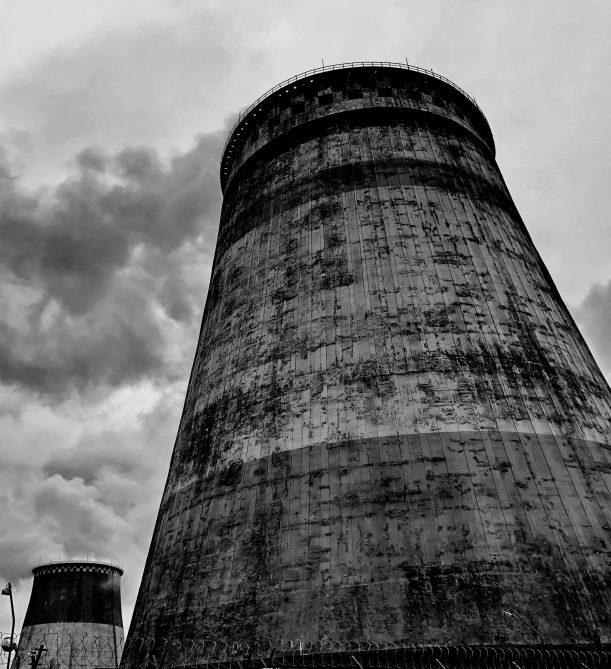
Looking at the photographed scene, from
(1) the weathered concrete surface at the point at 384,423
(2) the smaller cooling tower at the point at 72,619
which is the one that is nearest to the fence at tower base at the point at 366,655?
(1) the weathered concrete surface at the point at 384,423

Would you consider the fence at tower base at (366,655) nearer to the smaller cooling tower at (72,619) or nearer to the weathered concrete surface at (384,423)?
the weathered concrete surface at (384,423)

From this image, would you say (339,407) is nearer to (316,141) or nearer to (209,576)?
(209,576)

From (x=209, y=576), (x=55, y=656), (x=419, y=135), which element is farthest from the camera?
(x=55, y=656)

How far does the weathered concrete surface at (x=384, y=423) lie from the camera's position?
35.2 feet

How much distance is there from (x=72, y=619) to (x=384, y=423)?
2875 cm

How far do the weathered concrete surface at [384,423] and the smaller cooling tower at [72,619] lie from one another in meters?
22.4

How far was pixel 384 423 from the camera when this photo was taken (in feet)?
41.0

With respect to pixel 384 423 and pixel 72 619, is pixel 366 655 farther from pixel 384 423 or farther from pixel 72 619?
pixel 72 619

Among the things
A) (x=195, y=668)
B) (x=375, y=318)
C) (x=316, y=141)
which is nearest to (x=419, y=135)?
(x=316, y=141)

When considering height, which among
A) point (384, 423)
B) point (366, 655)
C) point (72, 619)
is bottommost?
point (366, 655)

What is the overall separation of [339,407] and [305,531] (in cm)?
267

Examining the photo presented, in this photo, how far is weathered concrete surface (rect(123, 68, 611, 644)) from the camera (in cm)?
1074

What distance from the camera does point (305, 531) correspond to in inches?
462

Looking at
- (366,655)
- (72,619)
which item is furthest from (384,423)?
(72,619)
